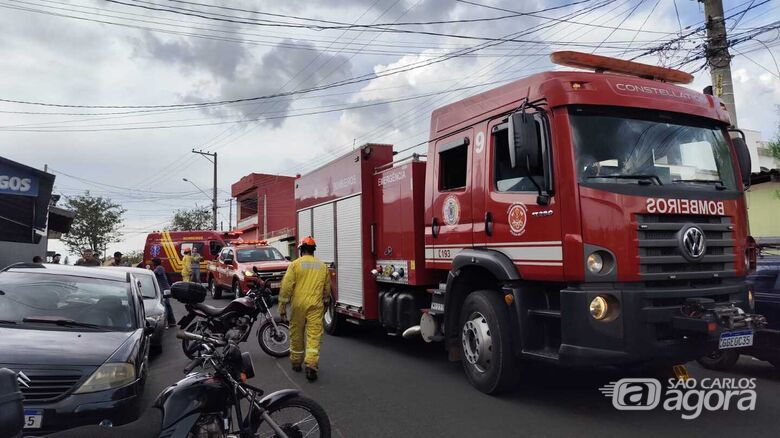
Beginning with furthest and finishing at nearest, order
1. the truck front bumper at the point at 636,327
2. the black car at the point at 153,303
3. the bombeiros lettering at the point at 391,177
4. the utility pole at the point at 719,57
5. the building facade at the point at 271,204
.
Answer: the building facade at the point at 271,204 → the utility pole at the point at 719,57 → the black car at the point at 153,303 → the bombeiros lettering at the point at 391,177 → the truck front bumper at the point at 636,327

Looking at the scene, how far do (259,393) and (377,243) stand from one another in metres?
4.88

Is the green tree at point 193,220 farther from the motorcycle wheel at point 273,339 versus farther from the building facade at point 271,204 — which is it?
the motorcycle wheel at point 273,339

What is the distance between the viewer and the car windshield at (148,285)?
33.3ft

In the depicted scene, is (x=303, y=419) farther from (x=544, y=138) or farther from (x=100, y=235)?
(x=100, y=235)

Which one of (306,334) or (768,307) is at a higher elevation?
(768,307)

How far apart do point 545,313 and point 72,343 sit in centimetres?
410

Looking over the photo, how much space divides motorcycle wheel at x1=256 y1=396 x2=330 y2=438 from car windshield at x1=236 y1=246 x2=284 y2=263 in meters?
14.1

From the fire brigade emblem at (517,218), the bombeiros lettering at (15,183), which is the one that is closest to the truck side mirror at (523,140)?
the fire brigade emblem at (517,218)

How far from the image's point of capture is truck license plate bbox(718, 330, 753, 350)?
4.62 m

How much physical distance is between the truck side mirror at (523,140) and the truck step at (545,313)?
1.37 m

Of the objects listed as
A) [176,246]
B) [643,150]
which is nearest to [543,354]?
[643,150]

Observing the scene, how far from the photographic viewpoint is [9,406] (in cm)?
238

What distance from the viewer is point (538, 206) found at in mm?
5141

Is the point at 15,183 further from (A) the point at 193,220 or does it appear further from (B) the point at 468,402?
(A) the point at 193,220
